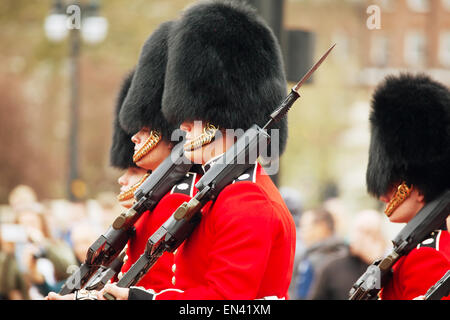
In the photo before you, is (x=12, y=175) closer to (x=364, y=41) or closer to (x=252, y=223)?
(x=364, y=41)

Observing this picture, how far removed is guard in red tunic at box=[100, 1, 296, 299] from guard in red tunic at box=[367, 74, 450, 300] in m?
0.46

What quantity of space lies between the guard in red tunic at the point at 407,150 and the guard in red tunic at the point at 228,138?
463 mm

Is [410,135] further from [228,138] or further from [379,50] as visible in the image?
[379,50]

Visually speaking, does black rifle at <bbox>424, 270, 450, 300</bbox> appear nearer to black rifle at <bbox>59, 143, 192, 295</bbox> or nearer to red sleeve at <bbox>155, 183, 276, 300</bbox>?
red sleeve at <bbox>155, 183, 276, 300</bbox>

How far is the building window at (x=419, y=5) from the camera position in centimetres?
2092

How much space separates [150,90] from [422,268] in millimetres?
1543

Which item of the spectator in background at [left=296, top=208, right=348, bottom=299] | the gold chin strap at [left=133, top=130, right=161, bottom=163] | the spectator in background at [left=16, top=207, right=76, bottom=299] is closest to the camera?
the gold chin strap at [left=133, top=130, right=161, bottom=163]

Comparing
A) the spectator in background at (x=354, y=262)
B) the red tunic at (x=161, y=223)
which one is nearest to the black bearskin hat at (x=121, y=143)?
the red tunic at (x=161, y=223)

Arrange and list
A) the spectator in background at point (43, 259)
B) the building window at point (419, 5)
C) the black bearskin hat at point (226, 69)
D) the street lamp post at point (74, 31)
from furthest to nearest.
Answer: the building window at point (419, 5), the street lamp post at point (74, 31), the spectator in background at point (43, 259), the black bearskin hat at point (226, 69)

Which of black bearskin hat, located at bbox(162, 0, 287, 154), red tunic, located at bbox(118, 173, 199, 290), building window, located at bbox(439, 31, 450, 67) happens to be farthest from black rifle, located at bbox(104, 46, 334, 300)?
building window, located at bbox(439, 31, 450, 67)

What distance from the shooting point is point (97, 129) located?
19.5m

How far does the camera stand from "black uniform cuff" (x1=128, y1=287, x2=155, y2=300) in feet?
9.80

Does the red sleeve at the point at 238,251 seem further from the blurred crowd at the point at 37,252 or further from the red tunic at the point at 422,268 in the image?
the blurred crowd at the point at 37,252

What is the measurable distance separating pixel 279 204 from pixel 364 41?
1768 centimetres
